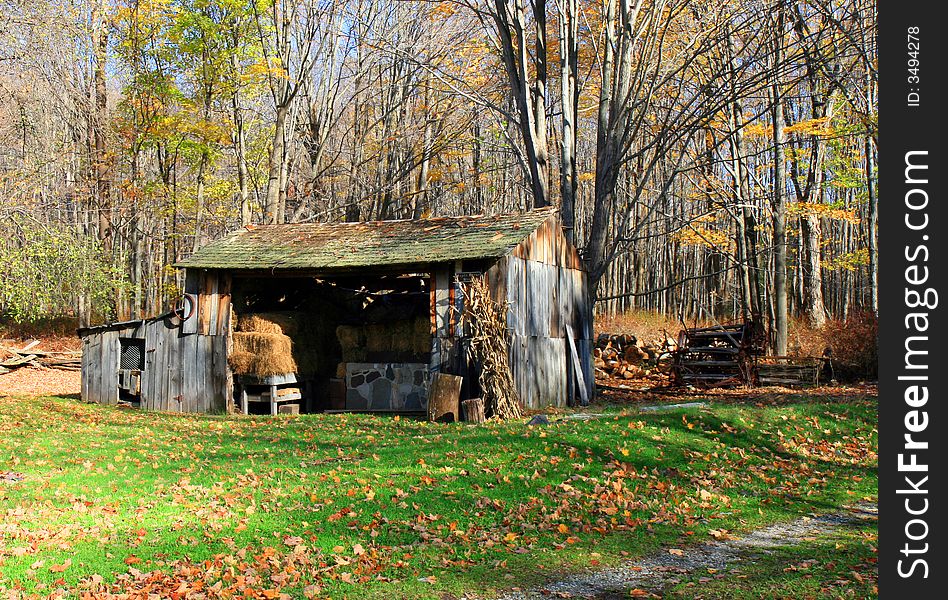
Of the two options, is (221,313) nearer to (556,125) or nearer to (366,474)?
(366,474)

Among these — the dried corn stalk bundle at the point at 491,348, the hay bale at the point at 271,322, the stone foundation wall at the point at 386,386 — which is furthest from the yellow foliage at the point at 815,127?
the hay bale at the point at 271,322

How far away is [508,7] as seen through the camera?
2184 cm

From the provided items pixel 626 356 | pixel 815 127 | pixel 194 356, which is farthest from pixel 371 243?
pixel 815 127

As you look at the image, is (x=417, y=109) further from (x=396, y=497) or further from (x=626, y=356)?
(x=396, y=497)

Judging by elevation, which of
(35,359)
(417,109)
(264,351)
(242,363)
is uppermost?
(417,109)

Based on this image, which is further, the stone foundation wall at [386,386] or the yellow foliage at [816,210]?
the yellow foliage at [816,210]

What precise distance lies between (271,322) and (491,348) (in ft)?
21.1

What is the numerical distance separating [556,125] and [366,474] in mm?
26697

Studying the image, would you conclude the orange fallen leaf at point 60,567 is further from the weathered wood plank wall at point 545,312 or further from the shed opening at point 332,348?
the shed opening at point 332,348

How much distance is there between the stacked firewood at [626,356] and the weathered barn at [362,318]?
637 centimetres

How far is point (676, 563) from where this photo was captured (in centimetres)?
787

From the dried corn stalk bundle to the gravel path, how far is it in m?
7.85

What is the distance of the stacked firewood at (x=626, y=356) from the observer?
1087 inches

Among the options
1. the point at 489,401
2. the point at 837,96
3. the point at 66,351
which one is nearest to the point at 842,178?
the point at 837,96
